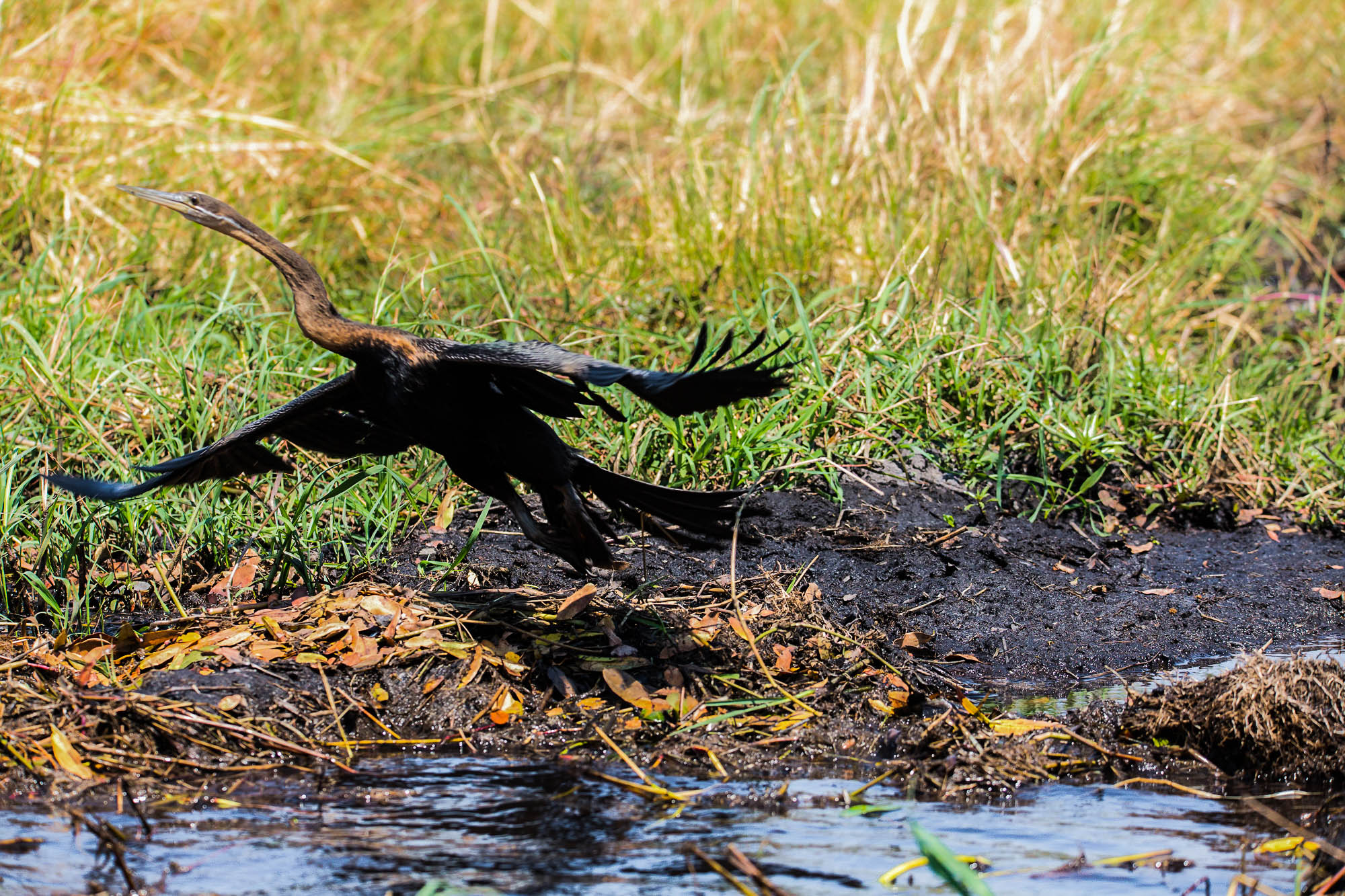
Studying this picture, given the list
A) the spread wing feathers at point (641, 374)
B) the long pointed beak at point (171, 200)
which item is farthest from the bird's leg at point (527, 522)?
the long pointed beak at point (171, 200)

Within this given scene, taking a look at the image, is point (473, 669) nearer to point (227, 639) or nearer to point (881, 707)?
point (227, 639)

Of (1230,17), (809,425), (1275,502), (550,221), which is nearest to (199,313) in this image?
(550,221)

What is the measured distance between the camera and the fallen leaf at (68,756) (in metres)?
3.07

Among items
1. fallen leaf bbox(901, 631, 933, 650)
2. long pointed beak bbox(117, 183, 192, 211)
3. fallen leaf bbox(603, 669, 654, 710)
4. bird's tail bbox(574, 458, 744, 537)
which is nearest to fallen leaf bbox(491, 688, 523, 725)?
fallen leaf bbox(603, 669, 654, 710)

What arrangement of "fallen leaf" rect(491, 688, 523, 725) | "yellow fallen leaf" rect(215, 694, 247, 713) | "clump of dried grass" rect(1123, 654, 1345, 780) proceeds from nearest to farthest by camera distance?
1. "clump of dried grass" rect(1123, 654, 1345, 780)
2. "yellow fallen leaf" rect(215, 694, 247, 713)
3. "fallen leaf" rect(491, 688, 523, 725)

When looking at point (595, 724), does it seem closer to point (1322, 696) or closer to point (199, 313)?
point (1322, 696)

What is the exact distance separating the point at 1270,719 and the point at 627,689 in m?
1.61

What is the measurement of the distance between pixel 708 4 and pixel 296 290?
6297 millimetres

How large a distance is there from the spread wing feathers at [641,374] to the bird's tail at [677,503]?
274 millimetres

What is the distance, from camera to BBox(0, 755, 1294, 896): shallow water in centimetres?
253

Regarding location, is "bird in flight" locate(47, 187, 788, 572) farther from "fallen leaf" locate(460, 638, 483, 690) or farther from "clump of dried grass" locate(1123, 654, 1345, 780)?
"clump of dried grass" locate(1123, 654, 1345, 780)

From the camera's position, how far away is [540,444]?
374cm

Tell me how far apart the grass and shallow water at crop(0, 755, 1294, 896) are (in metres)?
1.25

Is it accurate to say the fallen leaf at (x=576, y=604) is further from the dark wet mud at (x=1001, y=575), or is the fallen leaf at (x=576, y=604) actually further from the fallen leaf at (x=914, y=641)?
the fallen leaf at (x=914, y=641)
